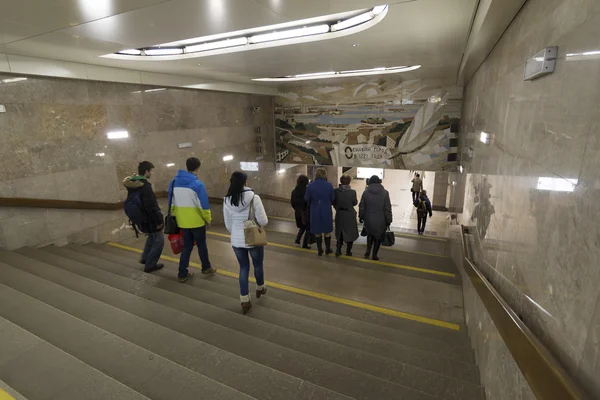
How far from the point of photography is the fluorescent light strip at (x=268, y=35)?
3.37 meters

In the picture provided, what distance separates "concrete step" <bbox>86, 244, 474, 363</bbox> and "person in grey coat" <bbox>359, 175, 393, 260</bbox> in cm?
169

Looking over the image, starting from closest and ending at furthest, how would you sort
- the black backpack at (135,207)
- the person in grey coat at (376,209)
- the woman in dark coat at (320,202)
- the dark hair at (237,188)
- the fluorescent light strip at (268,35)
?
the dark hair at (237,188)
the fluorescent light strip at (268,35)
the black backpack at (135,207)
the person in grey coat at (376,209)
the woman in dark coat at (320,202)

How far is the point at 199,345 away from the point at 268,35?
354 centimetres

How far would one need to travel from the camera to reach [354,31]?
3.44m

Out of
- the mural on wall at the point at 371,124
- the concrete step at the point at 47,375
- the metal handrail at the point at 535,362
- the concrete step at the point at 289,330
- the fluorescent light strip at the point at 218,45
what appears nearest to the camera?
the metal handrail at the point at 535,362

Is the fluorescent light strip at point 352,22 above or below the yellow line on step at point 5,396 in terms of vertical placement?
above

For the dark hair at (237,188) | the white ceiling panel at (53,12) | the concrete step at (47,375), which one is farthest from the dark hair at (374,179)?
the concrete step at (47,375)

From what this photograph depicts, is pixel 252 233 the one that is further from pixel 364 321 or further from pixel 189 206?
pixel 364 321

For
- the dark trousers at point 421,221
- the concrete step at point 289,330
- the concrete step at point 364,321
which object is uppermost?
the concrete step at point 289,330

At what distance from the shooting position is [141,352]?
2.27 m

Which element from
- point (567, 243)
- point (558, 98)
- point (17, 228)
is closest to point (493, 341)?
point (567, 243)

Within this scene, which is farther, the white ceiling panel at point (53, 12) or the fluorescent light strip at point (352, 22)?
the fluorescent light strip at point (352, 22)

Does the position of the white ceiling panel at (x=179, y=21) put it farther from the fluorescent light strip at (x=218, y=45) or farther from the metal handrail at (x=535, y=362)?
the metal handrail at (x=535, y=362)

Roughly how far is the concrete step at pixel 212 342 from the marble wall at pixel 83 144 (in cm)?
159
